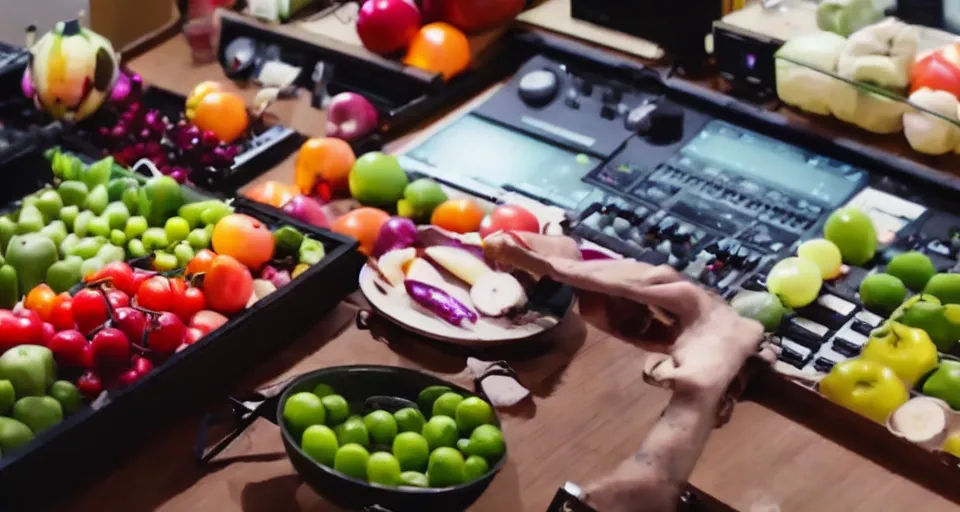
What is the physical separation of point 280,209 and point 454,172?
→ 0.30m

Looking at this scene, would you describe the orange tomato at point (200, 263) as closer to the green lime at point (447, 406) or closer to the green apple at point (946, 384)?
the green lime at point (447, 406)

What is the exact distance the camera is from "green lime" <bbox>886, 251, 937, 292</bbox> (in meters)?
1.39

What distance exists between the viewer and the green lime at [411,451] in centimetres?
111

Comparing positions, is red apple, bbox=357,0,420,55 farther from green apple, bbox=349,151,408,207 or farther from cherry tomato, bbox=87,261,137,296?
cherry tomato, bbox=87,261,137,296

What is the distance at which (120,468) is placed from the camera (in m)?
1.22

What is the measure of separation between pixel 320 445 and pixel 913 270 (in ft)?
2.66

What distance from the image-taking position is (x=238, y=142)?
181cm

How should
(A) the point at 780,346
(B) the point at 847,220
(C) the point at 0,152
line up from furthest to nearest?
(C) the point at 0,152
(B) the point at 847,220
(A) the point at 780,346

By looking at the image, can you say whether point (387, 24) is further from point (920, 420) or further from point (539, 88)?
point (920, 420)

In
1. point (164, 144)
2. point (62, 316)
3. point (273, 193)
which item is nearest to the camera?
point (62, 316)

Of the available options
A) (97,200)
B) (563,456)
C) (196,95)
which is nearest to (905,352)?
(563,456)

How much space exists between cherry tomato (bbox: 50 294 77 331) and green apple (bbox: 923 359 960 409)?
1012mm

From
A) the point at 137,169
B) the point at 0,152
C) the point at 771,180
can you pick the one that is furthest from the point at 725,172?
the point at 0,152

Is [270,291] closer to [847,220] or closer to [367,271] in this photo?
[367,271]
